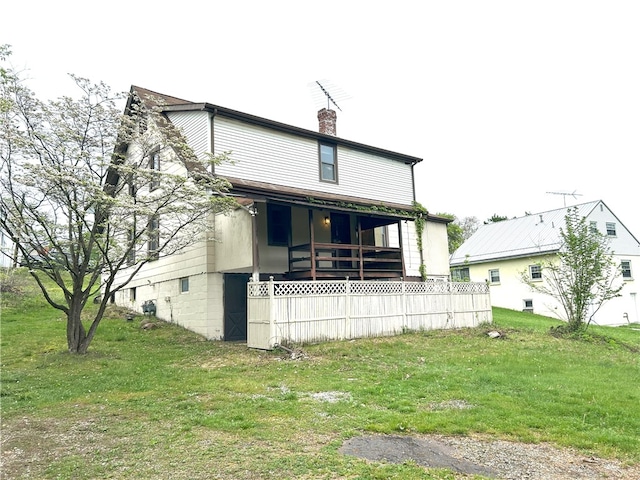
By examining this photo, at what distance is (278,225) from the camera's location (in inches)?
629

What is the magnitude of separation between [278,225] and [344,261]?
2.87 meters

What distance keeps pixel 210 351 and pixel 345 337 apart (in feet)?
12.2

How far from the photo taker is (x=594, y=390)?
7555mm

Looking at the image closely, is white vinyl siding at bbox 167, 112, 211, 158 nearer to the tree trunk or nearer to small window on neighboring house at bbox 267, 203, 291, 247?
small window on neighboring house at bbox 267, 203, 291, 247

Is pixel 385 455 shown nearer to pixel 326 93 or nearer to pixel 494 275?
pixel 326 93

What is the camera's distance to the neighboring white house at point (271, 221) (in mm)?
14422

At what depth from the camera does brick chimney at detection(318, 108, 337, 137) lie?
2009 centimetres

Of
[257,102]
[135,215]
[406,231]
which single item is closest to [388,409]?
[135,215]

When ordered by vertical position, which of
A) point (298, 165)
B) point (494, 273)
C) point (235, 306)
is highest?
point (298, 165)

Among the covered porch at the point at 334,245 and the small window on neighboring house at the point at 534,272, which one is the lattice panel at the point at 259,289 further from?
the small window on neighboring house at the point at 534,272

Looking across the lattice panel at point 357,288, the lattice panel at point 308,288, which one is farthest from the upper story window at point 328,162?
the lattice panel at point 308,288

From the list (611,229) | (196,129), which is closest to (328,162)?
(196,129)

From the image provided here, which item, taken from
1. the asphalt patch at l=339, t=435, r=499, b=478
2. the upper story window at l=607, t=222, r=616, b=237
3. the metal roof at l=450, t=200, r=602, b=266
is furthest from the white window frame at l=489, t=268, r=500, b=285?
the asphalt patch at l=339, t=435, r=499, b=478

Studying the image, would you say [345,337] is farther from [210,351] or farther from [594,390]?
[594,390]
